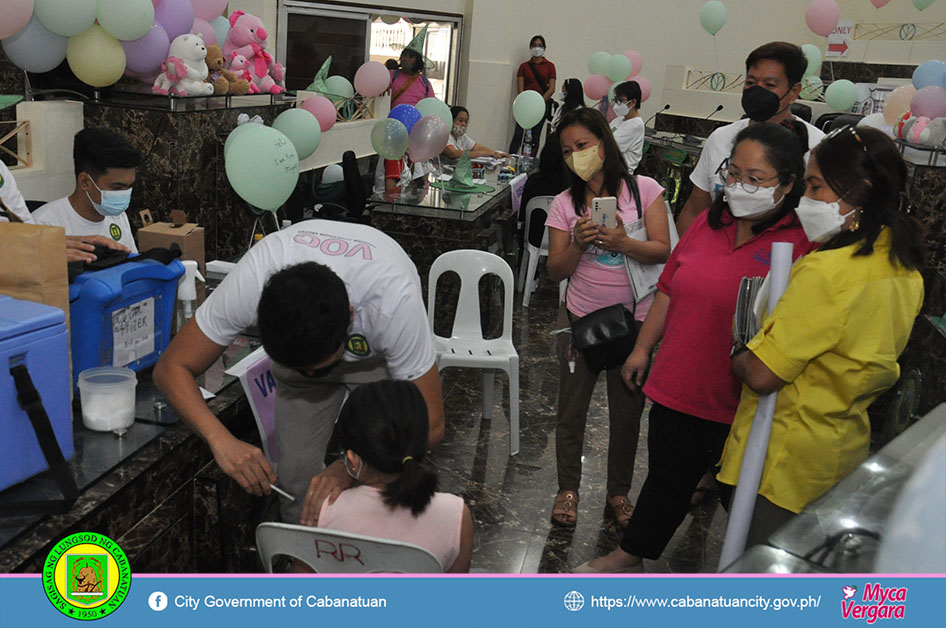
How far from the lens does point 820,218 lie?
1.74 meters

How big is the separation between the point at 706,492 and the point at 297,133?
2.80 meters

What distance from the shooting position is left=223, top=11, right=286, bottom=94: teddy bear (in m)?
4.71

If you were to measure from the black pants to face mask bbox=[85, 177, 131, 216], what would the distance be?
1.78 meters

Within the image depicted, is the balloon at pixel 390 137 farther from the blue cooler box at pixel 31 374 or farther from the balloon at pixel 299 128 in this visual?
the blue cooler box at pixel 31 374

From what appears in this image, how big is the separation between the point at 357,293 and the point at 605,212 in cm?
104

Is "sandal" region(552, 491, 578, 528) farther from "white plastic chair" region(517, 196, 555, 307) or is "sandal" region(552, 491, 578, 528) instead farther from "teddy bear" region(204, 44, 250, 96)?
"teddy bear" region(204, 44, 250, 96)

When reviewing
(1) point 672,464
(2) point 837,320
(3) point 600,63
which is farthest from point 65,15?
(3) point 600,63

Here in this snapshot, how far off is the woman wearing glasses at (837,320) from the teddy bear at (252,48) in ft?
12.3

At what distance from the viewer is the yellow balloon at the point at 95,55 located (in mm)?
3654

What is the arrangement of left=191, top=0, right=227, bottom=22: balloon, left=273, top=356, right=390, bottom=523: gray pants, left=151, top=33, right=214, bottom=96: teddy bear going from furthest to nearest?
1. left=191, top=0, right=227, bottom=22: balloon
2. left=151, top=33, right=214, bottom=96: teddy bear
3. left=273, top=356, right=390, bottom=523: gray pants

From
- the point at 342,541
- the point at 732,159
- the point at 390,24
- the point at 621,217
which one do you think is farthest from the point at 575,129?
the point at 390,24

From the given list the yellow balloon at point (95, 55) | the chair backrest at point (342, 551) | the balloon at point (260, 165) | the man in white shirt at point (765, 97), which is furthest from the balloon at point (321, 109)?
the chair backrest at point (342, 551)

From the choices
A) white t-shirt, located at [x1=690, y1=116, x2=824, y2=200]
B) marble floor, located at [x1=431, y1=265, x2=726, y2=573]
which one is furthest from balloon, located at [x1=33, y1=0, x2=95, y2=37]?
white t-shirt, located at [x1=690, y1=116, x2=824, y2=200]
